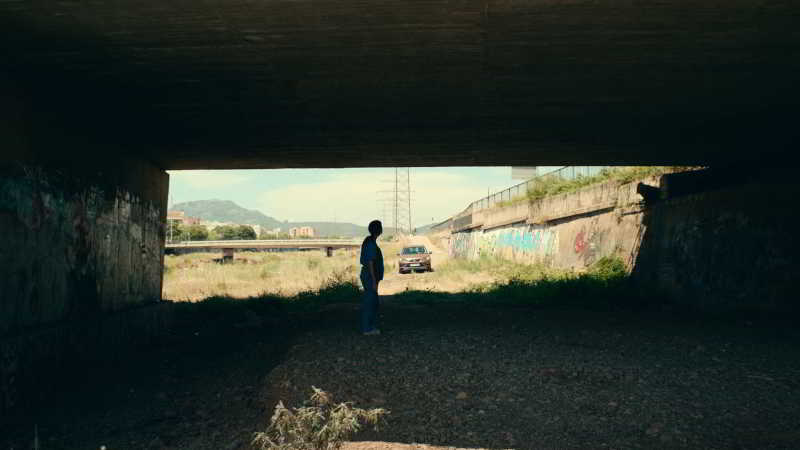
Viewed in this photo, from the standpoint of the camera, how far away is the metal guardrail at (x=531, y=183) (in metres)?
25.1

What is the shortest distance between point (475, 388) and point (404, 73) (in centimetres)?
446

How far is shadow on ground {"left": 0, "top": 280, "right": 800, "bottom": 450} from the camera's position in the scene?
621cm

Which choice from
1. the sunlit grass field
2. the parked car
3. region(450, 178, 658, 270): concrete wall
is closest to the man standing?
Result: the sunlit grass field

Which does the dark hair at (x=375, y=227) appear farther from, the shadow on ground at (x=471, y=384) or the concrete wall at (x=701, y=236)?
the concrete wall at (x=701, y=236)

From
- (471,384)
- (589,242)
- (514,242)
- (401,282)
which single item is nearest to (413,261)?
(514,242)

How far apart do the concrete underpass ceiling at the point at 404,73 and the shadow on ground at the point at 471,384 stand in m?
3.99

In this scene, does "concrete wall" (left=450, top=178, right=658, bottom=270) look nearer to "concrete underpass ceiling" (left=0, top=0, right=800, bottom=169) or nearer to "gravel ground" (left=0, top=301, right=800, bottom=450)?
"concrete underpass ceiling" (left=0, top=0, right=800, bottom=169)

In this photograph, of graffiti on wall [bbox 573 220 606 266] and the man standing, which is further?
graffiti on wall [bbox 573 220 606 266]

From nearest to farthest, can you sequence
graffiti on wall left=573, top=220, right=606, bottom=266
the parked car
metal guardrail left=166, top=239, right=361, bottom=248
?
1. graffiti on wall left=573, top=220, right=606, bottom=266
2. the parked car
3. metal guardrail left=166, top=239, right=361, bottom=248

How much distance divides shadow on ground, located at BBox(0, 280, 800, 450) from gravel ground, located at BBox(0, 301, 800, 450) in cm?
3

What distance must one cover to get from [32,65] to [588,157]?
1193 centimetres

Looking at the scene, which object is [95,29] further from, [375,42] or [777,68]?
[777,68]

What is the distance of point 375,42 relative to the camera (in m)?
6.71

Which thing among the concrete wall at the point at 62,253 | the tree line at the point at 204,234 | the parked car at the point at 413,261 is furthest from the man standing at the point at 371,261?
the tree line at the point at 204,234
